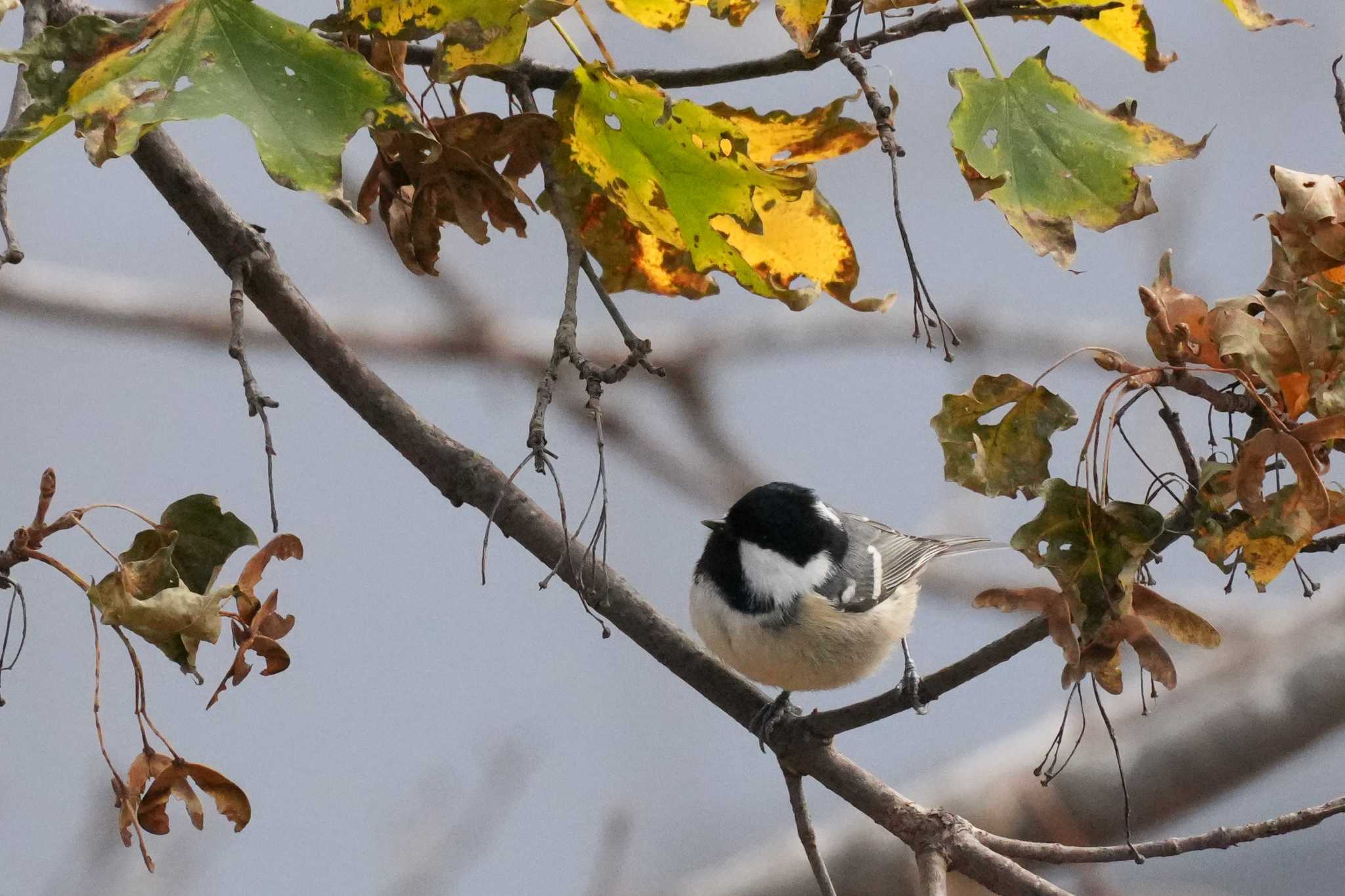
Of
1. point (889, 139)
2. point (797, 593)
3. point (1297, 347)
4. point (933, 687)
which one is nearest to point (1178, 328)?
point (1297, 347)

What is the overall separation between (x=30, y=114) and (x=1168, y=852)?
659 mm

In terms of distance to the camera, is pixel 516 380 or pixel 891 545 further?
pixel 516 380

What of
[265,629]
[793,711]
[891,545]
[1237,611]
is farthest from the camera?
[1237,611]

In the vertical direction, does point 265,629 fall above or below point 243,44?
below

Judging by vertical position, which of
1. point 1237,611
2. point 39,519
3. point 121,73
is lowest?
point 39,519

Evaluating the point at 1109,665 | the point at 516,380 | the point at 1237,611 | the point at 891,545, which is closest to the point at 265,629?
the point at 1109,665

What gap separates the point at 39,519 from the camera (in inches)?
23.0

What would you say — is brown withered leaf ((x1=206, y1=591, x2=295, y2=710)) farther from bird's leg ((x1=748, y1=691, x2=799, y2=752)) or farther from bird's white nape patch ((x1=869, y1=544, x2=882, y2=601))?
bird's white nape patch ((x1=869, y1=544, x2=882, y2=601))

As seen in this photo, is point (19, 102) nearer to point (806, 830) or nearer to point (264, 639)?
point (264, 639)

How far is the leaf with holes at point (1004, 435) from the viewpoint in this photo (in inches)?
23.9

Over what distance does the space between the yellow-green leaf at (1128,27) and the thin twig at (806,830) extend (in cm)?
52

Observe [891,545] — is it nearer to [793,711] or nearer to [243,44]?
[793,711]

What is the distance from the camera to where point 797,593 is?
1240 millimetres

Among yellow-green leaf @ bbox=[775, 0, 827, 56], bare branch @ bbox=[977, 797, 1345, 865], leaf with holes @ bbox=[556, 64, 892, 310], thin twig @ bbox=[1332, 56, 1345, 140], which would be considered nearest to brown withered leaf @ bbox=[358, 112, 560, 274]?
leaf with holes @ bbox=[556, 64, 892, 310]
